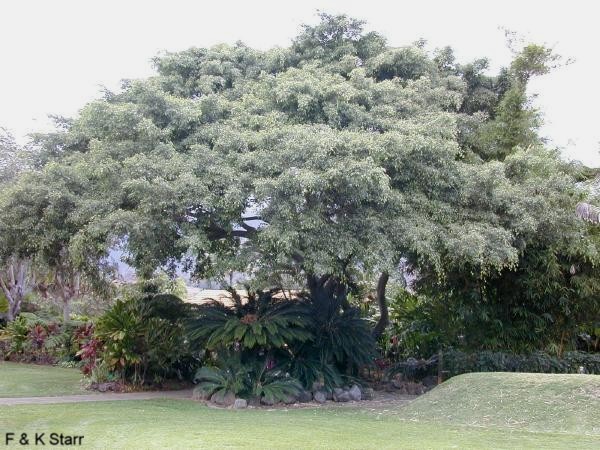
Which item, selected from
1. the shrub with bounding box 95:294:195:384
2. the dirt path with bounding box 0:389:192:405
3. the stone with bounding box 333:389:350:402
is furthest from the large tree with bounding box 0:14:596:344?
the dirt path with bounding box 0:389:192:405

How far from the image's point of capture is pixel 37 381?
57.6ft

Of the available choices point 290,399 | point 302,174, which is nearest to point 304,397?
point 290,399

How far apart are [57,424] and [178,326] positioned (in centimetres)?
648

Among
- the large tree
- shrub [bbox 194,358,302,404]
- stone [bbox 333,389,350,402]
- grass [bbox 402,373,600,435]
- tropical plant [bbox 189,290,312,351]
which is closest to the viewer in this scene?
grass [bbox 402,373,600,435]

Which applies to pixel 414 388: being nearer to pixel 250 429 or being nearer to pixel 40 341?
pixel 250 429

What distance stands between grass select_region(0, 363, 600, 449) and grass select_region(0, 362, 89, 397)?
2.41 metres

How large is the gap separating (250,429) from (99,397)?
5.97m

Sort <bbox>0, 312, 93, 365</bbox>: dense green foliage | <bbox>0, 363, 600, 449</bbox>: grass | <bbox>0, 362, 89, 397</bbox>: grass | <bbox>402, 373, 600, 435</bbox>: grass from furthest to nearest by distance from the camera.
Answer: <bbox>0, 312, 93, 365</bbox>: dense green foliage, <bbox>0, 362, 89, 397</bbox>: grass, <bbox>402, 373, 600, 435</bbox>: grass, <bbox>0, 363, 600, 449</bbox>: grass

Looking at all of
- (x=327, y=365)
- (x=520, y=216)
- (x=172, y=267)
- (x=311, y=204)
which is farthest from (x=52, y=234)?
(x=520, y=216)

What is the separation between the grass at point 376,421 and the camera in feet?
30.9

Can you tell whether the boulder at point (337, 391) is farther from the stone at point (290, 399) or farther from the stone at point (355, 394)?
the stone at point (290, 399)

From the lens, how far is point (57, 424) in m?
10.8

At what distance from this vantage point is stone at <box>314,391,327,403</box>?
49.8 feet

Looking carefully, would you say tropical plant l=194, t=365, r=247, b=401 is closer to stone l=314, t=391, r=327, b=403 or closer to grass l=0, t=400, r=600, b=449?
grass l=0, t=400, r=600, b=449
